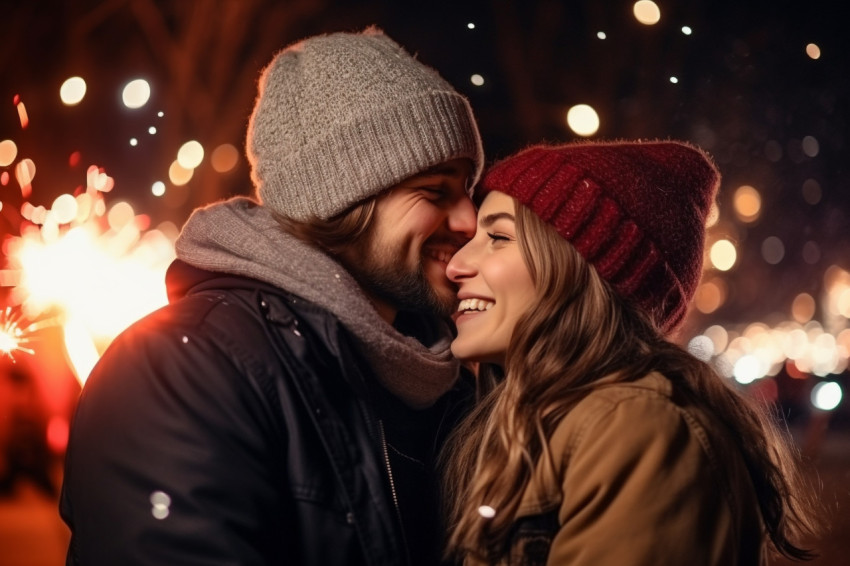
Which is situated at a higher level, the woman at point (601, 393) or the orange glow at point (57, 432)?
the woman at point (601, 393)

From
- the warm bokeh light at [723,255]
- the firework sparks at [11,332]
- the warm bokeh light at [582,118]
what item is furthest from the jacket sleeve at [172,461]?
the warm bokeh light at [723,255]

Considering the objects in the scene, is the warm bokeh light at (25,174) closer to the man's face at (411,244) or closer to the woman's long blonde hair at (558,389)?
the man's face at (411,244)

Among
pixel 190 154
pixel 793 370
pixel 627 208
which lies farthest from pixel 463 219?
pixel 793 370

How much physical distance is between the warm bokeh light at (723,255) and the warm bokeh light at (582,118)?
5457 millimetres

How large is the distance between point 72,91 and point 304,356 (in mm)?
5314

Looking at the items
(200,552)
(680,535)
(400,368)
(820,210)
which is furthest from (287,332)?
(820,210)

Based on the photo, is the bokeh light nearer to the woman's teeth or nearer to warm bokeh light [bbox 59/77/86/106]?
warm bokeh light [bbox 59/77/86/106]

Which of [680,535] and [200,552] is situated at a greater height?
[200,552]

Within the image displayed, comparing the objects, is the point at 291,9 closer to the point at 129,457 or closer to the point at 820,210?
the point at 129,457

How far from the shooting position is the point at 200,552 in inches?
75.4

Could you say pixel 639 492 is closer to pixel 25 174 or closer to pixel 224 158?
pixel 25 174

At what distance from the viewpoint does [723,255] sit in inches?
519

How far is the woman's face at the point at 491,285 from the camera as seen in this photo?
251 centimetres

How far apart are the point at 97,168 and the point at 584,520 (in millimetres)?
5855
